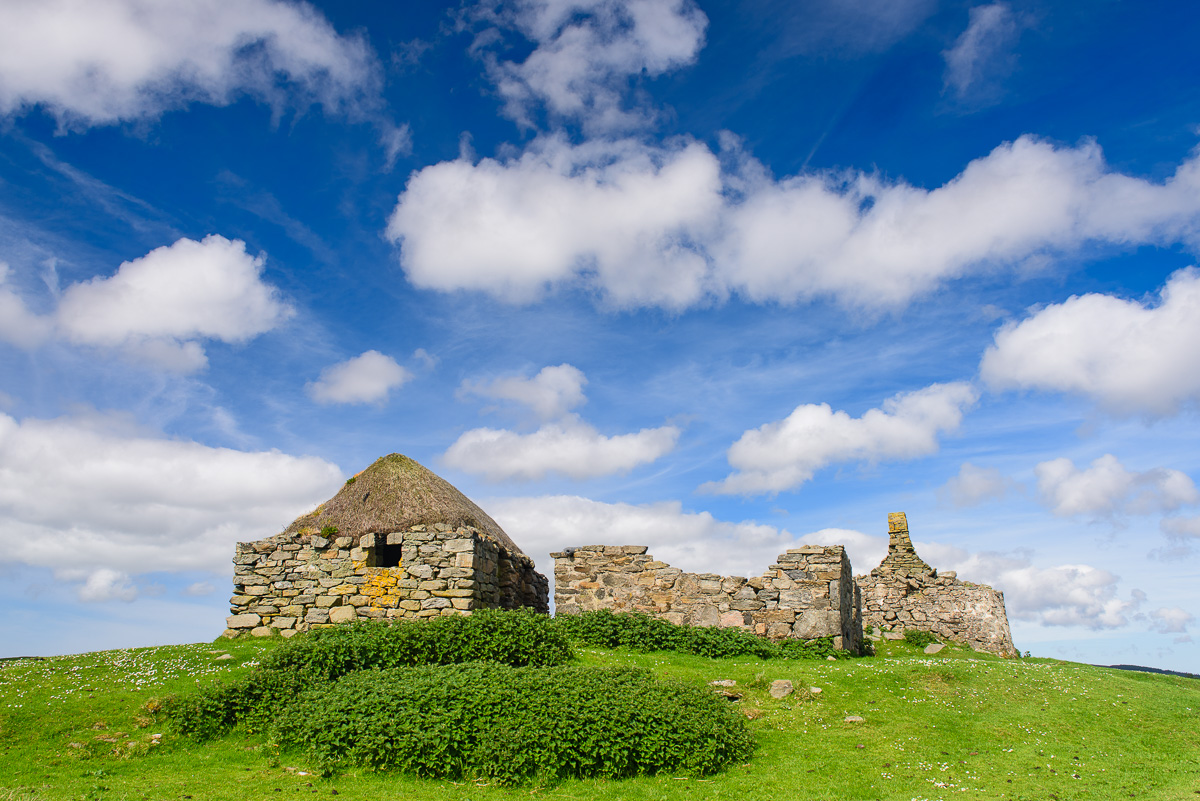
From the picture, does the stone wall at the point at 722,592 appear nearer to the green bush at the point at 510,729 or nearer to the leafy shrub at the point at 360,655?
the leafy shrub at the point at 360,655

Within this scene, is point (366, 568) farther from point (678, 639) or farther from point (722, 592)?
point (722, 592)

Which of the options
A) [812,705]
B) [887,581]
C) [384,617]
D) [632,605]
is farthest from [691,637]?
[887,581]

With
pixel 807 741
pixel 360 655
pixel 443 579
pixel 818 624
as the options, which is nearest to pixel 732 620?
pixel 818 624

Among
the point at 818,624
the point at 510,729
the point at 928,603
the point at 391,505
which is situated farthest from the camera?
the point at 928,603

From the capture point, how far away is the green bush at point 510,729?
8.43m

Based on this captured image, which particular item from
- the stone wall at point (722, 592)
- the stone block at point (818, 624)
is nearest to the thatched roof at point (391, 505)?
the stone wall at point (722, 592)

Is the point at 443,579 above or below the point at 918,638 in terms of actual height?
above

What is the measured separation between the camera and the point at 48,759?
9.24m

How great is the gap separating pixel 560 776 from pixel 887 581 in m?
22.0

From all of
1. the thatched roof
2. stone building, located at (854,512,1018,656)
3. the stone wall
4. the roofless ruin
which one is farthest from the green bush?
stone building, located at (854,512,1018,656)

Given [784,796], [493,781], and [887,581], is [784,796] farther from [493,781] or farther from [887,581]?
[887,581]

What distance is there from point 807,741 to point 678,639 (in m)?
6.03

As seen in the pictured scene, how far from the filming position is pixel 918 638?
24469 millimetres

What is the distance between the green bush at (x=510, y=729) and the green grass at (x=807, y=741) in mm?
241
